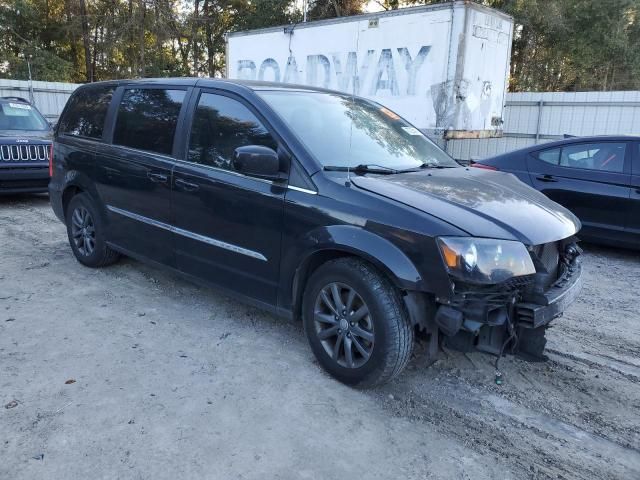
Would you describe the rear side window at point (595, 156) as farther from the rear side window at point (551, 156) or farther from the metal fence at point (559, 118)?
the metal fence at point (559, 118)

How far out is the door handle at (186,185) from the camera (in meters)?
3.94

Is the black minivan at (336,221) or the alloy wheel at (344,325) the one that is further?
the alloy wheel at (344,325)

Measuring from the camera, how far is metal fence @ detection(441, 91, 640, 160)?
12.5m

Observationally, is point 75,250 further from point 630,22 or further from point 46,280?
point 630,22

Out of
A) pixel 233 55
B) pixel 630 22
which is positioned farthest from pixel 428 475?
pixel 630 22

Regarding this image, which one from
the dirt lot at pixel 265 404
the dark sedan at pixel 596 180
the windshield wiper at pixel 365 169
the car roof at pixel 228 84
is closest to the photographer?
Result: the dirt lot at pixel 265 404

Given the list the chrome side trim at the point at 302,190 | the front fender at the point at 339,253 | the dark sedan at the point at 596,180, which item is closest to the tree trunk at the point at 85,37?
the dark sedan at the point at 596,180

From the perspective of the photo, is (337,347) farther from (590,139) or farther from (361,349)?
(590,139)

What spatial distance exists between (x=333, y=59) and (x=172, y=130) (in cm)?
718

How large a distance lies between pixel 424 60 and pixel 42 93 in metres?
12.0

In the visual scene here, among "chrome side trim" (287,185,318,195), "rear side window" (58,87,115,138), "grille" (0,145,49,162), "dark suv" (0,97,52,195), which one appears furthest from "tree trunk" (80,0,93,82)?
"chrome side trim" (287,185,318,195)

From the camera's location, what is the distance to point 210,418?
291cm

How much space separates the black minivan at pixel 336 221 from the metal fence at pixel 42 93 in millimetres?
12268

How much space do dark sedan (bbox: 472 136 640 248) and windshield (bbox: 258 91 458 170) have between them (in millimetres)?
2914
